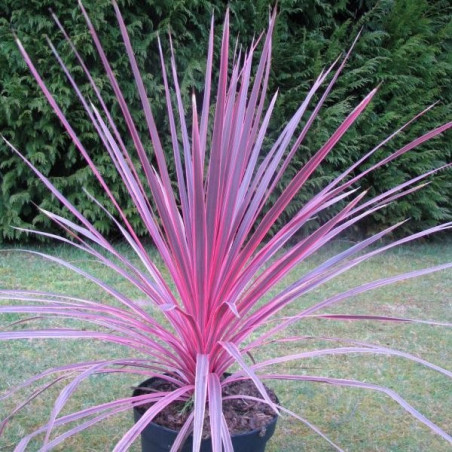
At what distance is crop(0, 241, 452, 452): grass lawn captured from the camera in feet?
7.54

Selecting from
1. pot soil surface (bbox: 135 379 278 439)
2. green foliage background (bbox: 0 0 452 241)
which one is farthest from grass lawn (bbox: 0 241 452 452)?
green foliage background (bbox: 0 0 452 241)

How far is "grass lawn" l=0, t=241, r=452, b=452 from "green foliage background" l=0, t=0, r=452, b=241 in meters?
0.84

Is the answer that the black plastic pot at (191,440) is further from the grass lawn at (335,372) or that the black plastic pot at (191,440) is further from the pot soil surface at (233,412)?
the grass lawn at (335,372)

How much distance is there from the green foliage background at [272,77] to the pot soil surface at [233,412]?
3.08 m

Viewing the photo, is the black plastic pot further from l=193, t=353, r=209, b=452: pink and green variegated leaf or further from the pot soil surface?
l=193, t=353, r=209, b=452: pink and green variegated leaf

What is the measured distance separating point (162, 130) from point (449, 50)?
2876 mm

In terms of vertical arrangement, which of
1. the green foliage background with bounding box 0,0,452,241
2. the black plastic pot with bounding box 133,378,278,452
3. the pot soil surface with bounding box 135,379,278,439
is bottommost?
the black plastic pot with bounding box 133,378,278,452

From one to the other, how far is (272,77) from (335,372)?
2806mm

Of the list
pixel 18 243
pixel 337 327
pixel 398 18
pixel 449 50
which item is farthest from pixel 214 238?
pixel 449 50

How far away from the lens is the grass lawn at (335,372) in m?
2.30

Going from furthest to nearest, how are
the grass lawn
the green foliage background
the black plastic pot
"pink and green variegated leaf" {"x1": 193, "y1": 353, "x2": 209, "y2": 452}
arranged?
the green foliage background → the grass lawn → the black plastic pot → "pink and green variegated leaf" {"x1": 193, "y1": 353, "x2": 209, "y2": 452}

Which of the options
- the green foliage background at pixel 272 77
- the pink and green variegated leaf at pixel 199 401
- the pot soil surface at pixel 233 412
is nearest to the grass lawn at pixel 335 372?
the pot soil surface at pixel 233 412

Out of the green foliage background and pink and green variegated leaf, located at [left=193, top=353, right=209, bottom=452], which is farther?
the green foliage background

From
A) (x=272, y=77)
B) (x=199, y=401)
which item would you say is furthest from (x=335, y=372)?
(x=272, y=77)
